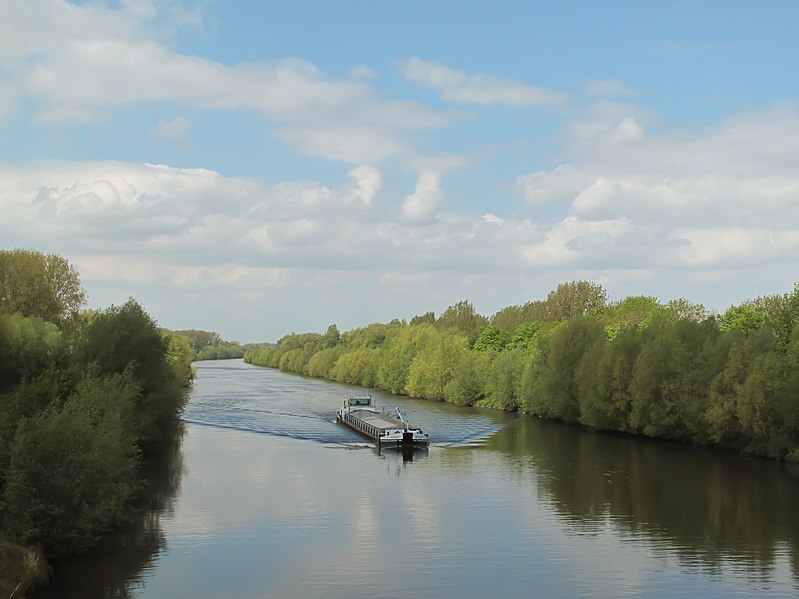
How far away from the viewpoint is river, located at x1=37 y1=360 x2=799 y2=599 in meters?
26.7

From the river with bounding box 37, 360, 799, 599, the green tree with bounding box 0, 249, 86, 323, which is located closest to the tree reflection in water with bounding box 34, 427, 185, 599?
the river with bounding box 37, 360, 799, 599

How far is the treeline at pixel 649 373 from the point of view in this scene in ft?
173

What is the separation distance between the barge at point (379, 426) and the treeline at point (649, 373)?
1495cm

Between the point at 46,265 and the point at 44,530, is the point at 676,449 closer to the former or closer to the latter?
the point at 44,530

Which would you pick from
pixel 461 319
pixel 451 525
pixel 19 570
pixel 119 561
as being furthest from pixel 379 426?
pixel 461 319

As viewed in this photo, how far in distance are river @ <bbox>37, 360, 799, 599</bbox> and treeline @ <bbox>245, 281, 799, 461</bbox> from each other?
2669 mm

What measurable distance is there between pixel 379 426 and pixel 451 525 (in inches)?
1193

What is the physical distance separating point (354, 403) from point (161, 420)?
106 ft

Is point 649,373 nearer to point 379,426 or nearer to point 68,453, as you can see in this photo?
point 379,426

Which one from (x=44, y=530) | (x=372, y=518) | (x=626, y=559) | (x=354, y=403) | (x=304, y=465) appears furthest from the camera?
(x=354, y=403)

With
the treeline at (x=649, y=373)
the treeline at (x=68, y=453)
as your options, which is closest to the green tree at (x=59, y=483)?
the treeline at (x=68, y=453)

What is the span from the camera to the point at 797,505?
128ft

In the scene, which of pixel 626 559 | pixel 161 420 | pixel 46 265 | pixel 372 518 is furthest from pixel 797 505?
pixel 46 265

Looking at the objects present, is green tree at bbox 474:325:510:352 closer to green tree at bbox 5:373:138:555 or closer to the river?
the river
